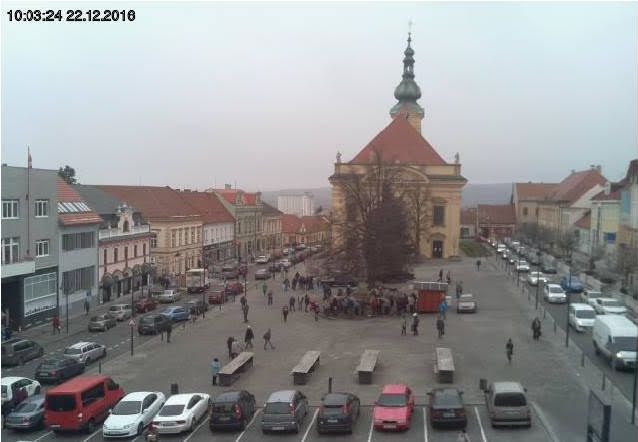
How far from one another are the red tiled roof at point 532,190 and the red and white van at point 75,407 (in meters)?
100

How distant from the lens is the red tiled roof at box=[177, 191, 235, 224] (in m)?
70.8

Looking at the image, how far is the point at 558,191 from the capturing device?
98500 mm

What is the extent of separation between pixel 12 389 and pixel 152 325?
13209mm

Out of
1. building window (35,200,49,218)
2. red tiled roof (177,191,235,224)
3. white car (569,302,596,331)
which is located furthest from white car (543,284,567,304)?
red tiled roof (177,191,235,224)

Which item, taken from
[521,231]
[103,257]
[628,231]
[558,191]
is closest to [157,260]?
→ [103,257]

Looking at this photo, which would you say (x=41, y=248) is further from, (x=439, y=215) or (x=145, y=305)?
(x=439, y=215)

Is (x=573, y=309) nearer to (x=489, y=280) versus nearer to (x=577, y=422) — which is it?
(x=577, y=422)

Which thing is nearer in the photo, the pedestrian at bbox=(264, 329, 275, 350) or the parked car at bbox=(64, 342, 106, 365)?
the parked car at bbox=(64, 342, 106, 365)

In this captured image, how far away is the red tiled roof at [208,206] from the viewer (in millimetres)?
70812

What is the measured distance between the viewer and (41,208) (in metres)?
38.5

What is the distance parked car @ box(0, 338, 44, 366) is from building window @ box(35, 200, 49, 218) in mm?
10964

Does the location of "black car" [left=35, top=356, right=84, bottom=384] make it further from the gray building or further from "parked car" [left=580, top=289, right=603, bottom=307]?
"parked car" [left=580, top=289, right=603, bottom=307]

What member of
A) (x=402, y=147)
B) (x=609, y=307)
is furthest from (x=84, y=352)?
(x=402, y=147)

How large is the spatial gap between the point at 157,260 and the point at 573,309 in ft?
116
